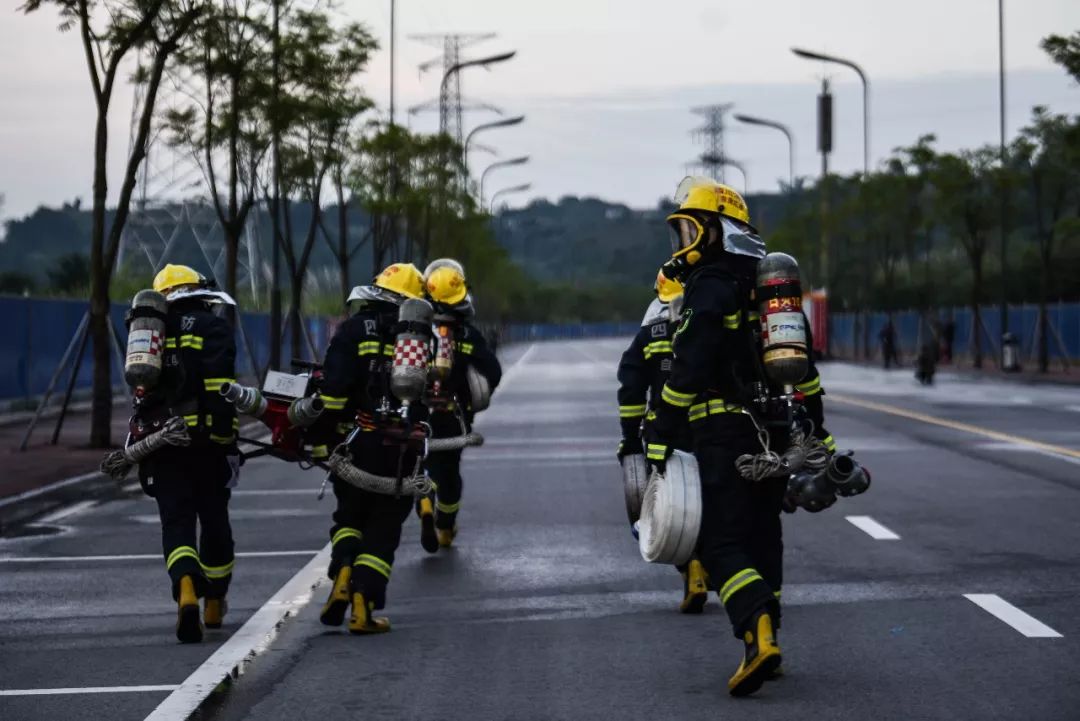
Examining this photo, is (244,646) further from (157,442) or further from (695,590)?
(695,590)

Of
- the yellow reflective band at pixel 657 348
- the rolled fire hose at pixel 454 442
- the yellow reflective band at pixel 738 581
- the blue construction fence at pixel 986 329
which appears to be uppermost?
the yellow reflective band at pixel 657 348

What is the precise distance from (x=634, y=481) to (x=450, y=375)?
335 centimetres

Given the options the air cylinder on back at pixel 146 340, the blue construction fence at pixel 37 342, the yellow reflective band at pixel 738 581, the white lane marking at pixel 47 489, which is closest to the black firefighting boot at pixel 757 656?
the yellow reflective band at pixel 738 581

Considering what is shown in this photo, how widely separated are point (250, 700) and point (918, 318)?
7212 centimetres

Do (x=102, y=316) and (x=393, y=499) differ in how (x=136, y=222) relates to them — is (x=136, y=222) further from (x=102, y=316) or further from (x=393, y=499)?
(x=393, y=499)

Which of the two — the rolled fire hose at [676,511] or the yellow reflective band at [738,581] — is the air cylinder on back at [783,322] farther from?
the yellow reflective band at [738,581]

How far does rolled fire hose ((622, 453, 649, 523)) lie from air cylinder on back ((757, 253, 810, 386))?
1868mm

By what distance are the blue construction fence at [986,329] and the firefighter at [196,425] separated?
45.5m

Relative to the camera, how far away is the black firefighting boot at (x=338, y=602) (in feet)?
31.1

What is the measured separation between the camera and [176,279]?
977 cm

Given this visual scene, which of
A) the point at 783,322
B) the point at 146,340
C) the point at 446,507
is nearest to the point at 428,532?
the point at 446,507

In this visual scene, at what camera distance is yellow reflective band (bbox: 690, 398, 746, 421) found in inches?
304

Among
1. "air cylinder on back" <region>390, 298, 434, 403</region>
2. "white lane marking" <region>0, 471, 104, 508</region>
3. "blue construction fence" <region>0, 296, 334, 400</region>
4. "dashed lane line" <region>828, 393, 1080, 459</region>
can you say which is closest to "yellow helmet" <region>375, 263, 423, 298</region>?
"air cylinder on back" <region>390, 298, 434, 403</region>

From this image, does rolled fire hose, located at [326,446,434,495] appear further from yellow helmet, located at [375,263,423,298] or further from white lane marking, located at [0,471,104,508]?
white lane marking, located at [0,471,104,508]
